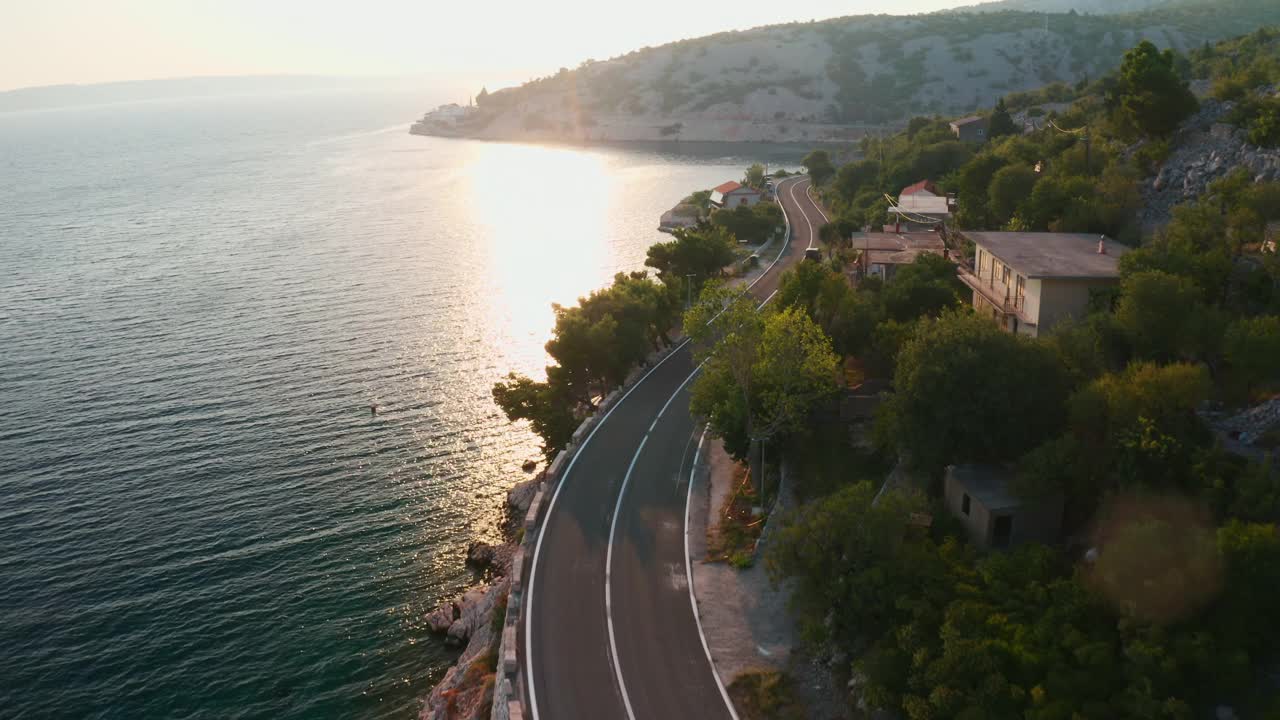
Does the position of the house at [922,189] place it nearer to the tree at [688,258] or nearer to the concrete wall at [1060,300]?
the tree at [688,258]

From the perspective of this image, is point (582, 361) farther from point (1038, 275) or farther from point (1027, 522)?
point (1027, 522)

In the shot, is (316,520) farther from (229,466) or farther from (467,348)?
(467,348)

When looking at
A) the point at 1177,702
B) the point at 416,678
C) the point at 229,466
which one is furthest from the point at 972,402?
the point at 229,466

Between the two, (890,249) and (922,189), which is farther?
(922,189)

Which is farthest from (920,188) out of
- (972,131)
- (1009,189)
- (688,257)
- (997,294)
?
(997,294)

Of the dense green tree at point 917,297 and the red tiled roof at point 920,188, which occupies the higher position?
the red tiled roof at point 920,188

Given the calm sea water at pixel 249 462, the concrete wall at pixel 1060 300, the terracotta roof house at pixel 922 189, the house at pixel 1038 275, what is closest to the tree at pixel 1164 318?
the house at pixel 1038 275

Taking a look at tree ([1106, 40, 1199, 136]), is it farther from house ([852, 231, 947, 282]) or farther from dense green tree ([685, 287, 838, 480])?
dense green tree ([685, 287, 838, 480])

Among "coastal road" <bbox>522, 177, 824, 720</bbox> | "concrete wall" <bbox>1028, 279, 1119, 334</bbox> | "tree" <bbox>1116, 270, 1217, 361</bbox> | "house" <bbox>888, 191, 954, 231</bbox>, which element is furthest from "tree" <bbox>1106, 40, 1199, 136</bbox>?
"coastal road" <bbox>522, 177, 824, 720</bbox>
